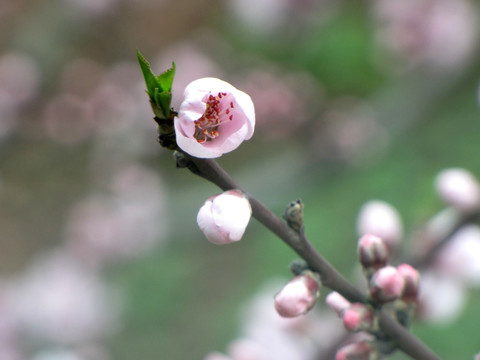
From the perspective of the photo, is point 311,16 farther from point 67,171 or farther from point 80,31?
→ point 67,171

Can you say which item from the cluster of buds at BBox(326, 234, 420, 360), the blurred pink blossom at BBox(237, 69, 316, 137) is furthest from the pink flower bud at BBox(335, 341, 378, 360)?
the blurred pink blossom at BBox(237, 69, 316, 137)

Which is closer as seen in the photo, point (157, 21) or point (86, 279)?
point (86, 279)

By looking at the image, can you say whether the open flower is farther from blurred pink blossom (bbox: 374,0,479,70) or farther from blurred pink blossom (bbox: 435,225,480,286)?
blurred pink blossom (bbox: 374,0,479,70)

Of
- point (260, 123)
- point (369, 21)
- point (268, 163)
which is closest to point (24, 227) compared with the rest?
point (268, 163)

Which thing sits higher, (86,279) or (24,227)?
(24,227)

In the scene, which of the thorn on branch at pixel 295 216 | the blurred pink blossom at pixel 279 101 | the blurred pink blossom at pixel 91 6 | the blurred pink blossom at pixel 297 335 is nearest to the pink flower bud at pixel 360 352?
→ the thorn on branch at pixel 295 216

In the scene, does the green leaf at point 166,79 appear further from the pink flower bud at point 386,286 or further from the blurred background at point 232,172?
the blurred background at point 232,172
